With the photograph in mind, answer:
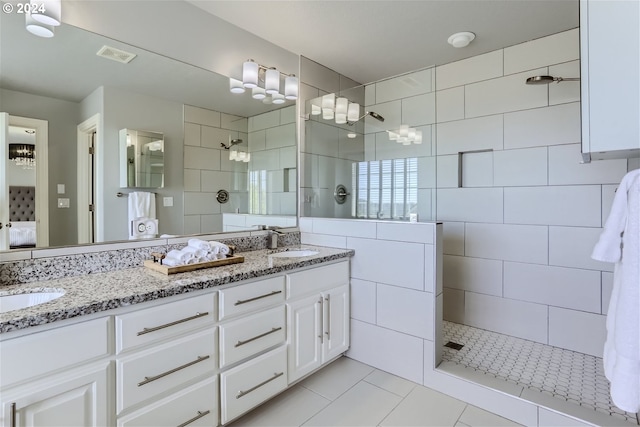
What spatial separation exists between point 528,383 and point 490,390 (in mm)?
320

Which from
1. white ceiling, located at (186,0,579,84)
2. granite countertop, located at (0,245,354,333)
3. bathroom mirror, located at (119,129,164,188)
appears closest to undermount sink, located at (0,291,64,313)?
granite countertop, located at (0,245,354,333)

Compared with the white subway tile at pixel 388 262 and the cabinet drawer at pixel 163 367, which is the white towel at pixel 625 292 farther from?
the cabinet drawer at pixel 163 367

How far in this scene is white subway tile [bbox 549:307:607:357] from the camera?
224cm

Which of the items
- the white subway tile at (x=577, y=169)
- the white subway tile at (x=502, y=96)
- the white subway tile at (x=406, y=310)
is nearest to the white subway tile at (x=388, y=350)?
the white subway tile at (x=406, y=310)

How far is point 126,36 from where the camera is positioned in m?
1.74

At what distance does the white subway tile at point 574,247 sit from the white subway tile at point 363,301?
1.46m

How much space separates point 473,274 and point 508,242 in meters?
0.41

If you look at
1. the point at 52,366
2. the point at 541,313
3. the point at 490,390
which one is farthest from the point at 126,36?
the point at 541,313

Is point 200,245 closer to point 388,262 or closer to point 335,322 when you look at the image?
point 335,322

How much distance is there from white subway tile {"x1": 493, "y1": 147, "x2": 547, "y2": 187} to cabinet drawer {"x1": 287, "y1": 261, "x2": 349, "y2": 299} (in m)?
1.54

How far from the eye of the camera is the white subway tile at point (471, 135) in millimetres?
2662

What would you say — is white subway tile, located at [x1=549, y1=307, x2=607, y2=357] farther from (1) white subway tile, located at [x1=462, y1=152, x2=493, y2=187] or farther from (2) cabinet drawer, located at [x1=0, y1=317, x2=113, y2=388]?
(2) cabinet drawer, located at [x1=0, y1=317, x2=113, y2=388]

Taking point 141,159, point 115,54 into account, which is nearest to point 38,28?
point 115,54

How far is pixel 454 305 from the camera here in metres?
2.92
